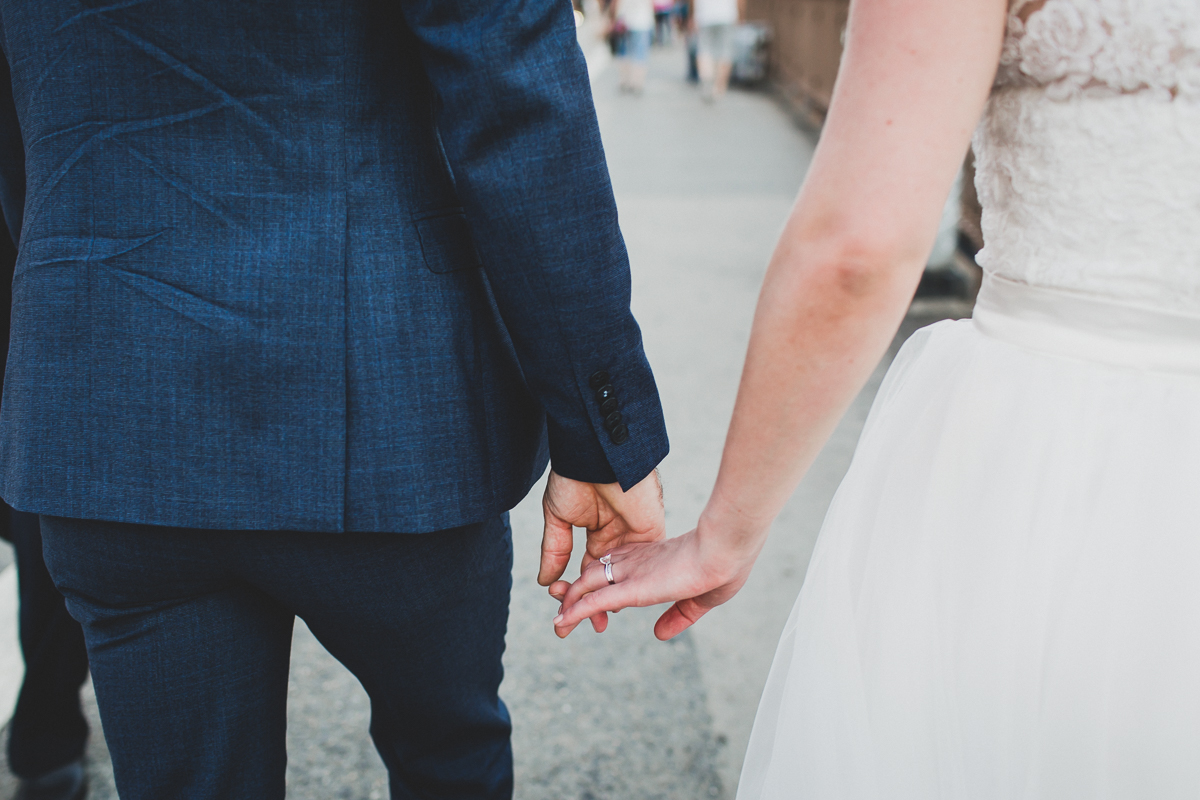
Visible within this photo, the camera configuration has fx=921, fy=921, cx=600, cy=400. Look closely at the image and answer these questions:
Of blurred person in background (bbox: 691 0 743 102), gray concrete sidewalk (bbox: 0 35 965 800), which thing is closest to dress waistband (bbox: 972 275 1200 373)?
gray concrete sidewalk (bbox: 0 35 965 800)

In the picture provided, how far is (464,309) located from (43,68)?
1.65ft

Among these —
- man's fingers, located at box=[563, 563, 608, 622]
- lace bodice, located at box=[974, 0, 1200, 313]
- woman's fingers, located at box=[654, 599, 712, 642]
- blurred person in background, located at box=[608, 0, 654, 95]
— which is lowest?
blurred person in background, located at box=[608, 0, 654, 95]

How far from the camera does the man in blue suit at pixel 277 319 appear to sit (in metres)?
0.97

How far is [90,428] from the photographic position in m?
1.02

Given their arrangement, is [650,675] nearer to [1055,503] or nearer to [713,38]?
[1055,503]

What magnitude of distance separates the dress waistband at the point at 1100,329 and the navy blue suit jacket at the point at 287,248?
0.46 meters

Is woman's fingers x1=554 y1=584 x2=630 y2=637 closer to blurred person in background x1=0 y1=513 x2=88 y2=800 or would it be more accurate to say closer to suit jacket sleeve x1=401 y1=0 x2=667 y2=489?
suit jacket sleeve x1=401 y1=0 x2=667 y2=489

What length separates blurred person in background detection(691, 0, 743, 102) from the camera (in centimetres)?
1354

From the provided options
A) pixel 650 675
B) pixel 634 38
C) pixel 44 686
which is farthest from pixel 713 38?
pixel 44 686

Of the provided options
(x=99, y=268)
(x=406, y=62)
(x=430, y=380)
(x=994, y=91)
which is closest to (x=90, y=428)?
(x=99, y=268)

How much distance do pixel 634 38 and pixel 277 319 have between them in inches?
549

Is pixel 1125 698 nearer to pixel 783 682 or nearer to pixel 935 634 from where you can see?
pixel 935 634

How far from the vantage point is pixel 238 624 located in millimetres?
1163

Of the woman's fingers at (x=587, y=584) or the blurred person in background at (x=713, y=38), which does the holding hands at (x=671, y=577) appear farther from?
the blurred person in background at (x=713, y=38)
